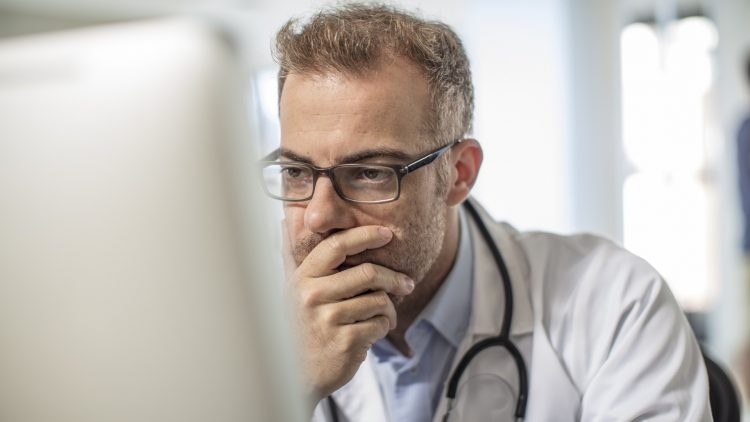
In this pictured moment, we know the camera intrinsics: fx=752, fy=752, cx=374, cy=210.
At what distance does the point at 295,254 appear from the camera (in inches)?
39.4

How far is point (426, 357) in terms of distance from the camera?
43.2 inches

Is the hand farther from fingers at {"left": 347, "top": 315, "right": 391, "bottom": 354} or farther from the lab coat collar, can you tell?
the lab coat collar

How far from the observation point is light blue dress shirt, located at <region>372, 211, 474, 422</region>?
106 centimetres

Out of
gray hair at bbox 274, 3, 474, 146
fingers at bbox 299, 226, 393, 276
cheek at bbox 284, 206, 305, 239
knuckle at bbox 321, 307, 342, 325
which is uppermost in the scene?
gray hair at bbox 274, 3, 474, 146

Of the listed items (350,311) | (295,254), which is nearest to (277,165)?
(295,254)

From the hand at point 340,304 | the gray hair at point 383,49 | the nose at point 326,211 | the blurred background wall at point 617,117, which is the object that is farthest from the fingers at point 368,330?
the blurred background wall at point 617,117

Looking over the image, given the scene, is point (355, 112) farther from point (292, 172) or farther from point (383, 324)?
point (383, 324)

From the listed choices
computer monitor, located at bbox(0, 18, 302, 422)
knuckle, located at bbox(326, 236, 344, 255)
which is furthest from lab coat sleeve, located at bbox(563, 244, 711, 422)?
computer monitor, located at bbox(0, 18, 302, 422)

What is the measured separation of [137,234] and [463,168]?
780 mm

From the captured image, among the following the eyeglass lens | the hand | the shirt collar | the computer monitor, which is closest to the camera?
the computer monitor

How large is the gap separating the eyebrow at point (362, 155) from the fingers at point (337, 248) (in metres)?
0.09

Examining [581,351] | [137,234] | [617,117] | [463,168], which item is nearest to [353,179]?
[463,168]

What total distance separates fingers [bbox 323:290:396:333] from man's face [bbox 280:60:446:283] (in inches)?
2.7

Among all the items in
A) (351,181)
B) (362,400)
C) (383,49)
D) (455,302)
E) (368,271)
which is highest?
(383,49)
